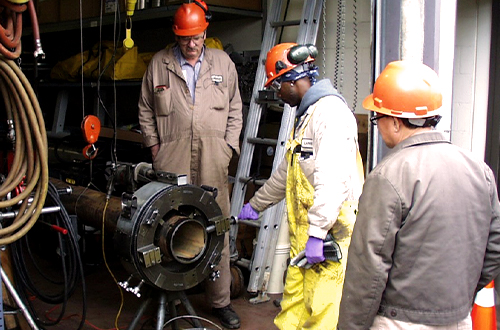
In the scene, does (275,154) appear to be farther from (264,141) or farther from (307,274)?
(307,274)

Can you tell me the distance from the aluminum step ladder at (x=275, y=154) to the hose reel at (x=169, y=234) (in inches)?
43.8

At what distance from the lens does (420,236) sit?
6.10 ft

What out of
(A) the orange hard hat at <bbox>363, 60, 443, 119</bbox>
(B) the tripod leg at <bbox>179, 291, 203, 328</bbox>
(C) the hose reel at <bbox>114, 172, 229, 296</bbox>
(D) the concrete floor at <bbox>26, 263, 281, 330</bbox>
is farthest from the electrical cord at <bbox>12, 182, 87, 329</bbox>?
(A) the orange hard hat at <bbox>363, 60, 443, 119</bbox>

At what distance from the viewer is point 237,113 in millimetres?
4031

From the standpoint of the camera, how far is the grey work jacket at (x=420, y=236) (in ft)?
6.08

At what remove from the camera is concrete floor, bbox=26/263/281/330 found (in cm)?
390

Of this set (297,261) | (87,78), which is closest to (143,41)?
(87,78)

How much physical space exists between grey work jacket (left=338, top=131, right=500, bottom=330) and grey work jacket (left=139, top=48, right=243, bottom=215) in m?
2.01

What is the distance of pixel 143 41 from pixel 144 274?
4293 mm

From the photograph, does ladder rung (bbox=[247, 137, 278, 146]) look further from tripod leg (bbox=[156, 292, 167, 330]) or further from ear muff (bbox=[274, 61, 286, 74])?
tripod leg (bbox=[156, 292, 167, 330])

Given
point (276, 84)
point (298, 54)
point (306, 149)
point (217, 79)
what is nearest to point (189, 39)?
point (217, 79)

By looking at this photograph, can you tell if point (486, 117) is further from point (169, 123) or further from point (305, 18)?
A: point (169, 123)

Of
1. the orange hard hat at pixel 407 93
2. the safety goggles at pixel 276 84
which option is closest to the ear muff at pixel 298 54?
the safety goggles at pixel 276 84

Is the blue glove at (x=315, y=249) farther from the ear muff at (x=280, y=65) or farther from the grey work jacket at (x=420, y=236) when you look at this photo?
the ear muff at (x=280, y=65)
